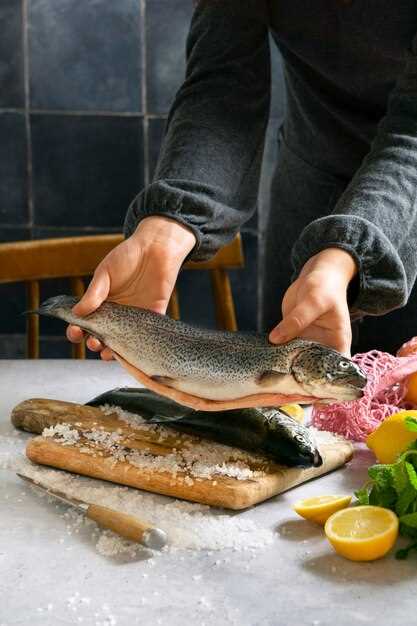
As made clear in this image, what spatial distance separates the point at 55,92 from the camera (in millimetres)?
3213

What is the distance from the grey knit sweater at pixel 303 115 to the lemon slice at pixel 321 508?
1.16ft

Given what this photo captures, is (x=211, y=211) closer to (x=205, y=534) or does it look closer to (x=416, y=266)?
(x=416, y=266)

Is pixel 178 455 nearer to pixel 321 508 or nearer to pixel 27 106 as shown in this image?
pixel 321 508

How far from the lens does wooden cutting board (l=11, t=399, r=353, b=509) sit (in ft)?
4.66

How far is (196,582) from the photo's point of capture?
1.19 metres

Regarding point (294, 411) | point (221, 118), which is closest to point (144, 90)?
point (221, 118)

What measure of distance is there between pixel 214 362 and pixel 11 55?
6.72ft

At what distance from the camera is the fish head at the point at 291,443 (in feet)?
4.85

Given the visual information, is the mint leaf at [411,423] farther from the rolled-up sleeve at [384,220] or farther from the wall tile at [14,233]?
the wall tile at [14,233]

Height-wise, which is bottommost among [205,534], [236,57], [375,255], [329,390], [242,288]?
[242,288]

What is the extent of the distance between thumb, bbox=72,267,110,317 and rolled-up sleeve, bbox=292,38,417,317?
0.31 metres

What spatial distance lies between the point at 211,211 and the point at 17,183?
1644 millimetres

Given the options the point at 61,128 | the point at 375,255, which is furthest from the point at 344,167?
the point at 61,128

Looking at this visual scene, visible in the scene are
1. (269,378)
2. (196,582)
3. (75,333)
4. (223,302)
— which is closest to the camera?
(196,582)
